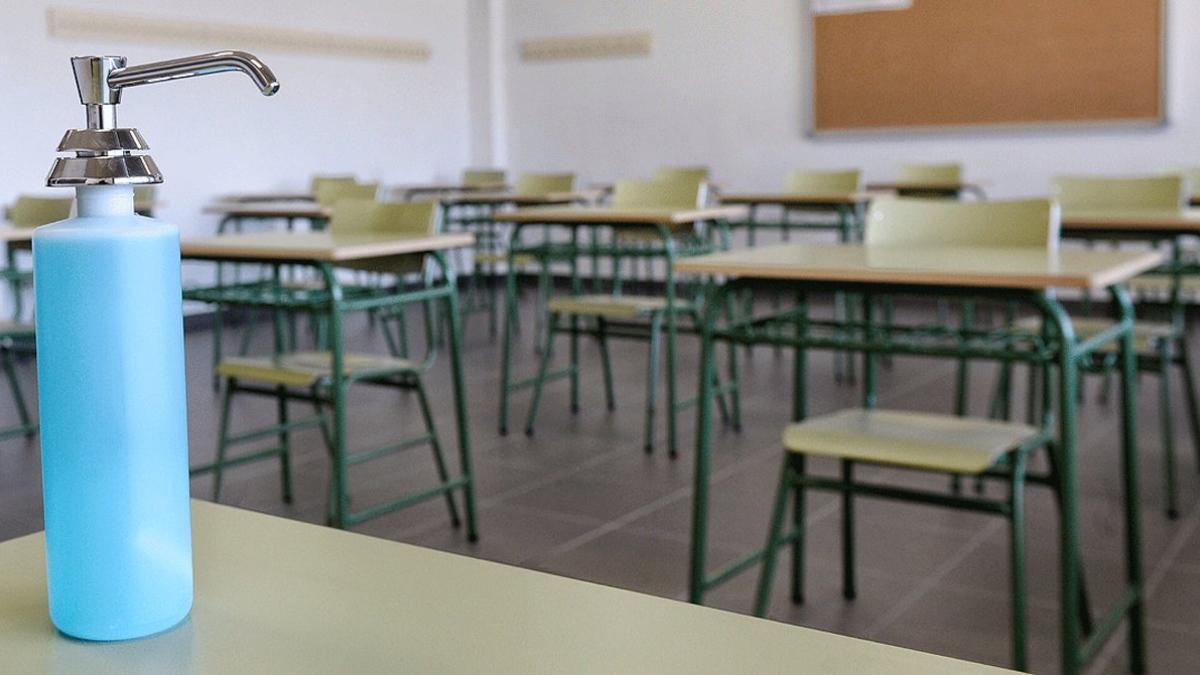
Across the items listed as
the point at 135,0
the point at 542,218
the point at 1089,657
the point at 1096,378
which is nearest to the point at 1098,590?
the point at 1089,657

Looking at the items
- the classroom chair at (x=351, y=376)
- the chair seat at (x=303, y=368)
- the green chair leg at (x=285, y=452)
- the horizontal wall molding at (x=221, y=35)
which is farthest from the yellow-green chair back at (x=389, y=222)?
the horizontal wall molding at (x=221, y=35)

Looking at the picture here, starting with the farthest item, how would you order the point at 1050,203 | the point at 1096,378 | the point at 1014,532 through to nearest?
the point at 1096,378
the point at 1050,203
the point at 1014,532

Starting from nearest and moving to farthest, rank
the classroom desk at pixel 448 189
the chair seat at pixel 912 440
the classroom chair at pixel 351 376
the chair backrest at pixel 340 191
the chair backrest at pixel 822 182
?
the chair seat at pixel 912 440 → the classroom chair at pixel 351 376 → the chair backrest at pixel 340 191 → the chair backrest at pixel 822 182 → the classroom desk at pixel 448 189

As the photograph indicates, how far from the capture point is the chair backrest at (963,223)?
260cm

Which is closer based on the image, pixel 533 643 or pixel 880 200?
pixel 533 643

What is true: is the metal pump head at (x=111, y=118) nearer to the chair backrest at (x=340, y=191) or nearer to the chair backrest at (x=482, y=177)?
the chair backrest at (x=340, y=191)

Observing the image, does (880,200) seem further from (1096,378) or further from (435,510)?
(1096,378)

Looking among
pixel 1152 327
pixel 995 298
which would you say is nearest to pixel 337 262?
pixel 995 298

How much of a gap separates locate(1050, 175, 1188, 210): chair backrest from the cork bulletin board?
11.2 ft

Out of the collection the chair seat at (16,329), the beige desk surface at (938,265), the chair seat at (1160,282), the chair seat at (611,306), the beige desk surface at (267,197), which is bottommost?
the chair seat at (16,329)

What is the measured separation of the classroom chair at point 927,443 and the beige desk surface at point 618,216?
1217 millimetres

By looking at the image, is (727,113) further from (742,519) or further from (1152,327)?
(742,519)

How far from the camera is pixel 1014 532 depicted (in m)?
2.06

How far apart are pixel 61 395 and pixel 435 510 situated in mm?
3007
